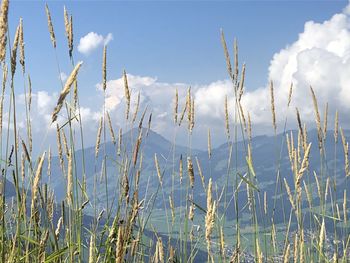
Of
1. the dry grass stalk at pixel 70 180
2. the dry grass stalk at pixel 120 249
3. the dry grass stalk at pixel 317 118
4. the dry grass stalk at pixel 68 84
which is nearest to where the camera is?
the dry grass stalk at pixel 120 249

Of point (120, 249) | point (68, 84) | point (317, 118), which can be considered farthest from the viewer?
point (317, 118)

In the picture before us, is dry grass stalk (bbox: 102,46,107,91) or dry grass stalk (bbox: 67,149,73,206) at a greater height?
dry grass stalk (bbox: 102,46,107,91)

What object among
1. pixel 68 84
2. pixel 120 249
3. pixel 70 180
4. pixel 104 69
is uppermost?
pixel 104 69

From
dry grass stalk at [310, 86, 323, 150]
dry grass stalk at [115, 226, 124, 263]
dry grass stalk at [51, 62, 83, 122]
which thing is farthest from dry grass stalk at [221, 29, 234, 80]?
dry grass stalk at [115, 226, 124, 263]

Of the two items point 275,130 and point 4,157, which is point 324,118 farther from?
point 4,157

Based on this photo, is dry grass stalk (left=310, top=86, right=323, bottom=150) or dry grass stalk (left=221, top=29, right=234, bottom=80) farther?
dry grass stalk (left=310, top=86, right=323, bottom=150)

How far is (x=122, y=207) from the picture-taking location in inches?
121

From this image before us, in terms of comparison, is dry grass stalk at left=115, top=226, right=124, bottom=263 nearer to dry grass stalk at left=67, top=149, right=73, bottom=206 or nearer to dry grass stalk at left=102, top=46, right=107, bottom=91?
dry grass stalk at left=67, top=149, right=73, bottom=206

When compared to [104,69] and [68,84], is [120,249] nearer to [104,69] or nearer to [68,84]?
[68,84]

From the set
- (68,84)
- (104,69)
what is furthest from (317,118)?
(68,84)

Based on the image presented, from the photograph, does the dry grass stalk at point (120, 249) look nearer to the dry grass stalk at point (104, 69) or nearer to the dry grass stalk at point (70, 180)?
the dry grass stalk at point (70, 180)

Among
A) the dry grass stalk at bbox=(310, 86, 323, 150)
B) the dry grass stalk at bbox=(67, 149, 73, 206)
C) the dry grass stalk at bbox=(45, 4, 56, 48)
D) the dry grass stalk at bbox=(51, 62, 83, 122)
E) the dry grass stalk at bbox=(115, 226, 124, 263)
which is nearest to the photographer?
the dry grass stalk at bbox=(115, 226, 124, 263)

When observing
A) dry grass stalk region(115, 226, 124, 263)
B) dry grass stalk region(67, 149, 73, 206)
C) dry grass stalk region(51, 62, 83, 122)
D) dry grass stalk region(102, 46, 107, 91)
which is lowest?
dry grass stalk region(115, 226, 124, 263)

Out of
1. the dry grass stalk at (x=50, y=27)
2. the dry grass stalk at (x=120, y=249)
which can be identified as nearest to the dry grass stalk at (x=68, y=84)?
the dry grass stalk at (x=120, y=249)
